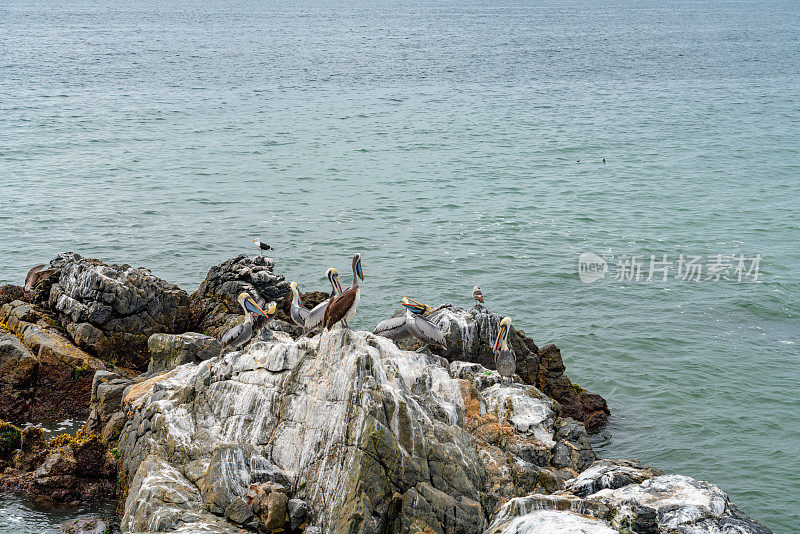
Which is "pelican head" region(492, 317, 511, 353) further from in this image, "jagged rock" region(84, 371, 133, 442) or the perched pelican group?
"jagged rock" region(84, 371, 133, 442)

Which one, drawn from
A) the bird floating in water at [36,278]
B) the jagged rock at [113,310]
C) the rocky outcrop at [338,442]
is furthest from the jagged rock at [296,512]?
the bird floating in water at [36,278]

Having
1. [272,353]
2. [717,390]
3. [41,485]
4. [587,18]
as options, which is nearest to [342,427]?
[272,353]

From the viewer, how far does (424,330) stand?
18.5m

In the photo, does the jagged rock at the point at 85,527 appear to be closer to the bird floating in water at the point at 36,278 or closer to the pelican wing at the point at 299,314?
the pelican wing at the point at 299,314

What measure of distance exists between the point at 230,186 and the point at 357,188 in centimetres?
707

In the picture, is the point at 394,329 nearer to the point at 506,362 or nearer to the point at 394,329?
the point at 394,329

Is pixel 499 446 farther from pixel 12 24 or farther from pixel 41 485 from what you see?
pixel 12 24

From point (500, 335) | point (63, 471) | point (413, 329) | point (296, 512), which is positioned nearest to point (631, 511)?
point (296, 512)

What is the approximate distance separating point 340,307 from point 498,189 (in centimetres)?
2900

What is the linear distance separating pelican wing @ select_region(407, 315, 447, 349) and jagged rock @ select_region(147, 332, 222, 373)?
15.5 ft

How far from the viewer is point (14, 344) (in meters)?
19.5

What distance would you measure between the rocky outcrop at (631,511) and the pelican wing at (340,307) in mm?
5163

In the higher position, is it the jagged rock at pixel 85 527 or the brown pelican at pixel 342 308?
the brown pelican at pixel 342 308

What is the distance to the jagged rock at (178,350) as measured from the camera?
19188mm
